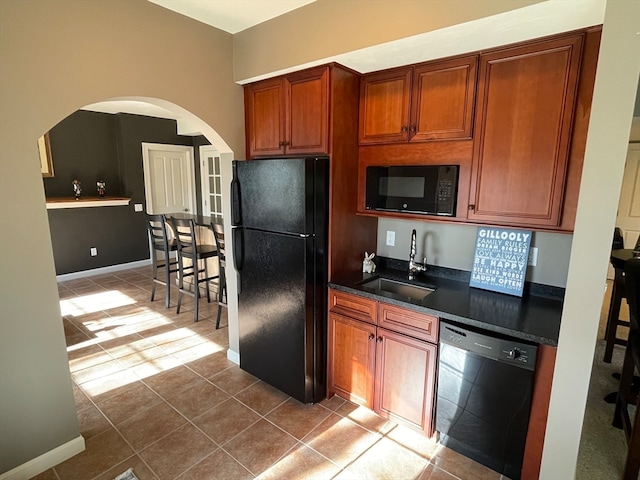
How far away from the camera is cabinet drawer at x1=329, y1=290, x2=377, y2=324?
219 cm

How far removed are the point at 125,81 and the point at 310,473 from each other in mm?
2518

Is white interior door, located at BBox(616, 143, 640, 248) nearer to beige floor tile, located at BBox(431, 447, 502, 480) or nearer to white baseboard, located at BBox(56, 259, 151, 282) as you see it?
beige floor tile, located at BBox(431, 447, 502, 480)

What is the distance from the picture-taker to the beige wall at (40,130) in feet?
5.38

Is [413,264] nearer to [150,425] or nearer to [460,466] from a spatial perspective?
[460,466]

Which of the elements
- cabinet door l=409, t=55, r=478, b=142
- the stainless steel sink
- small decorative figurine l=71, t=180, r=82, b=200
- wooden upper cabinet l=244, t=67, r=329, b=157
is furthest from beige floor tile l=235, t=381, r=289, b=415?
small decorative figurine l=71, t=180, r=82, b=200

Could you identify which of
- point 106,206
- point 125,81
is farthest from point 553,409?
point 106,206

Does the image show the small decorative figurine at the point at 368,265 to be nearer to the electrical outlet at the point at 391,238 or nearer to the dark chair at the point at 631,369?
the electrical outlet at the point at 391,238

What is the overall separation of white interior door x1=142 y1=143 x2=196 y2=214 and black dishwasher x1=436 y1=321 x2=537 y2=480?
5762 millimetres

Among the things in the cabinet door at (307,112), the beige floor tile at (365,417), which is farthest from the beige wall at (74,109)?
the beige floor tile at (365,417)

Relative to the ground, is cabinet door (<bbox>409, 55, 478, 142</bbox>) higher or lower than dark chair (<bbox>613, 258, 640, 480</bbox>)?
higher

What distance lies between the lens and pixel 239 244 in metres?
A: 2.57

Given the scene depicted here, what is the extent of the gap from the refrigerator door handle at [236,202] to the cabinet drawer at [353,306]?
2.90 feet

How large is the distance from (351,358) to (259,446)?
792 millimetres

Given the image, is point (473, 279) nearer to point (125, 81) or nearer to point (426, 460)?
point (426, 460)
